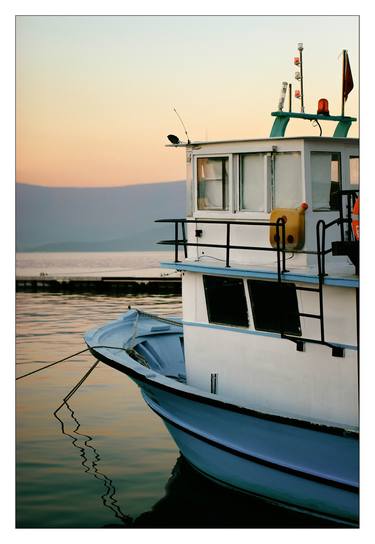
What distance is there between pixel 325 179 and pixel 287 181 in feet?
1.45

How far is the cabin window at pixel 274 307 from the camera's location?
10.1 metres

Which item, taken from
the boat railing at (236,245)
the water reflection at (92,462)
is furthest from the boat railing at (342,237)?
the water reflection at (92,462)

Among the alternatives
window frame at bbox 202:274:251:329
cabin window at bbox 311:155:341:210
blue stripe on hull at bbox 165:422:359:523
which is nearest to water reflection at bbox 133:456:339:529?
blue stripe on hull at bbox 165:422:359:523

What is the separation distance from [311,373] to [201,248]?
2.22 metres

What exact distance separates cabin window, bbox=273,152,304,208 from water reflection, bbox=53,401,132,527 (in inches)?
165

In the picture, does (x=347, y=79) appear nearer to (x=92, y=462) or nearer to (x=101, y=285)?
(x=92, y=462)

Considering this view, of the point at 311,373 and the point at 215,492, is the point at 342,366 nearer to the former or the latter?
the point at 311,373

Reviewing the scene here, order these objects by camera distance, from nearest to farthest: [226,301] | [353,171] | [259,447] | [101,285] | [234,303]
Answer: [259,447] → [353,171] → [234,303] → [226,301] → [101,285]

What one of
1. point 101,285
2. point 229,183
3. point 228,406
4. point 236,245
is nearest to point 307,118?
point 229,183

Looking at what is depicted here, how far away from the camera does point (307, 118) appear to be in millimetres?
11039

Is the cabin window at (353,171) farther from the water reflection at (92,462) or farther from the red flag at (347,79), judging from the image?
the water reflection at (92,462)

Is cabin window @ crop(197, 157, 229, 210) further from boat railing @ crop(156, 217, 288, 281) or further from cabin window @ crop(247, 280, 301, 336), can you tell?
cabin window @ crop(247, 280, 301, 336)

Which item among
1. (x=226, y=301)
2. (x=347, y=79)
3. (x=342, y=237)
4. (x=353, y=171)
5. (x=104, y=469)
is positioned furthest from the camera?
(x=104, y=469)
